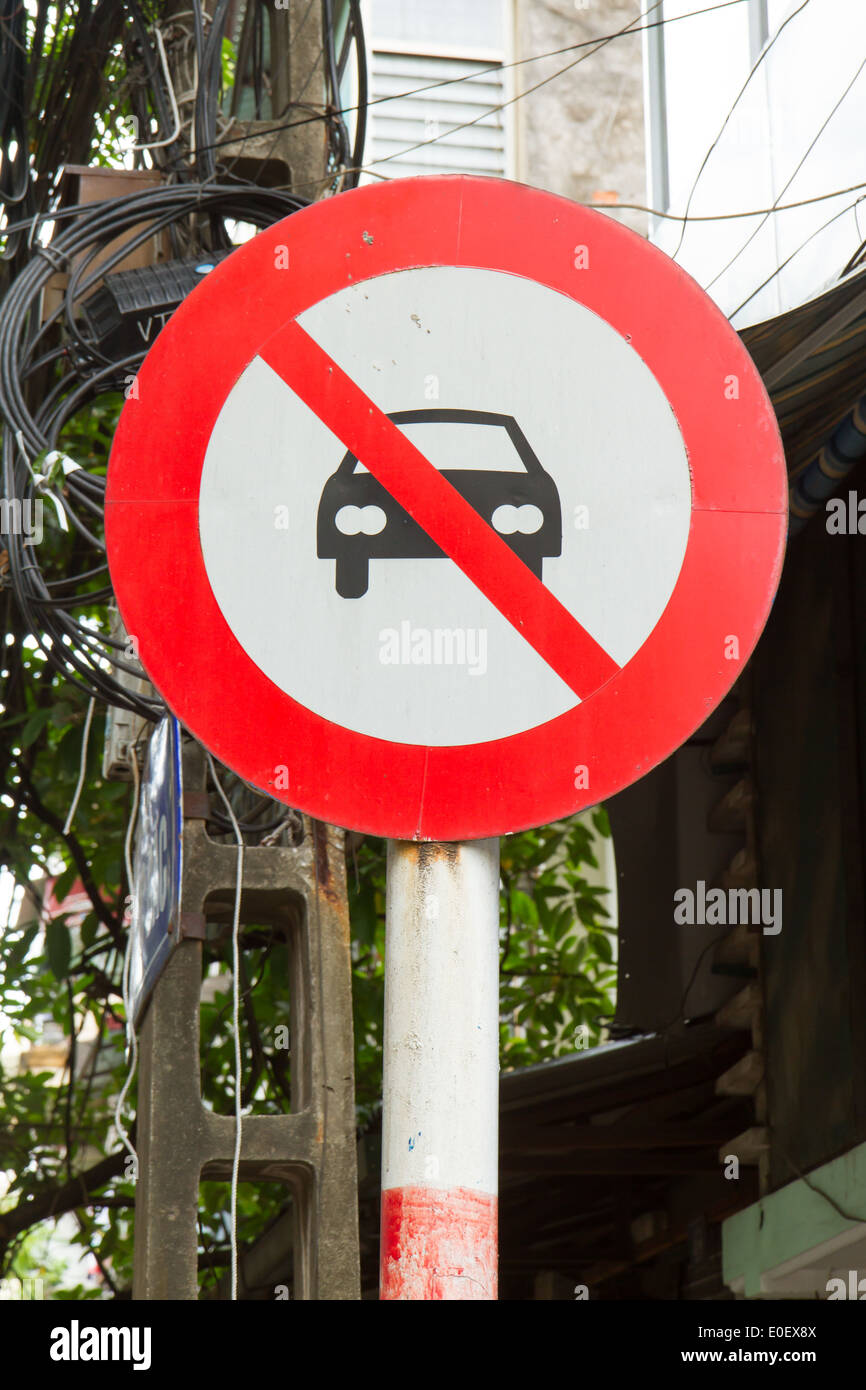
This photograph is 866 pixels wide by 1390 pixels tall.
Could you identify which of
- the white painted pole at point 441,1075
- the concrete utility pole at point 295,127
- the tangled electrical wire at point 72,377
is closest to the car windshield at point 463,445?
the white painted pole at point 441,1075

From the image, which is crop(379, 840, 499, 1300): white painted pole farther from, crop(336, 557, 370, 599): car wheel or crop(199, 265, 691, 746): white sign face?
crop(336, 557, 370, 599): car wheel

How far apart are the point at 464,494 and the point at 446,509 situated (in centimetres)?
3

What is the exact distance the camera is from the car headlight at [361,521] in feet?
5.70

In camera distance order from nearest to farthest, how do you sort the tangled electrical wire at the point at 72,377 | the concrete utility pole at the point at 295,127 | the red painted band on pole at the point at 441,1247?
the red painted band on pole at the point at 441,1247 → the tangled electrical wire at the point at 72,377 → the concrete utility pole at the point at 295,127

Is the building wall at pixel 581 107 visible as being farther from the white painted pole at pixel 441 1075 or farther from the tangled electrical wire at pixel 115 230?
the white painted pole at pixel 441 1075

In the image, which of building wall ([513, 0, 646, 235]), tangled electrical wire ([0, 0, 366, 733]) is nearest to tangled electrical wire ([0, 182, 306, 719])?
tangled electrical wire ([0, 0, 366, 733])

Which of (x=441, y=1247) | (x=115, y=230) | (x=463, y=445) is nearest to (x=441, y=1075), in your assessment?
(x=441, y=1247)

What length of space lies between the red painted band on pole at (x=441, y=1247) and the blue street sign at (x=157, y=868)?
1350mm

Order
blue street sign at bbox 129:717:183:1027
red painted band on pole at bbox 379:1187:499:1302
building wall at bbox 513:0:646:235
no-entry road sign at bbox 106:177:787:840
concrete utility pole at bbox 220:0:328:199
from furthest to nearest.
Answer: building wall at bbox 513:0:646:235 < concrete utility pole at bbox 220:0:328:199 < blue street sign at bbox 129:717:183:1027 < no-entry road sign at bbox 106:177:787:840 < red painted band on pole at bbox 379:1187:499:1302

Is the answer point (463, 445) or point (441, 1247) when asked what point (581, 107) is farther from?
point (441, 1247)

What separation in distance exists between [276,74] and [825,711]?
87.6 inches

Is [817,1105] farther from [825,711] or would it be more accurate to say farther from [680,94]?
[680,94]

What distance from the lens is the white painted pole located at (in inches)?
60.1

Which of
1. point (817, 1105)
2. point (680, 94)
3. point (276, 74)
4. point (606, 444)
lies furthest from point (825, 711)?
point (606, 444)
